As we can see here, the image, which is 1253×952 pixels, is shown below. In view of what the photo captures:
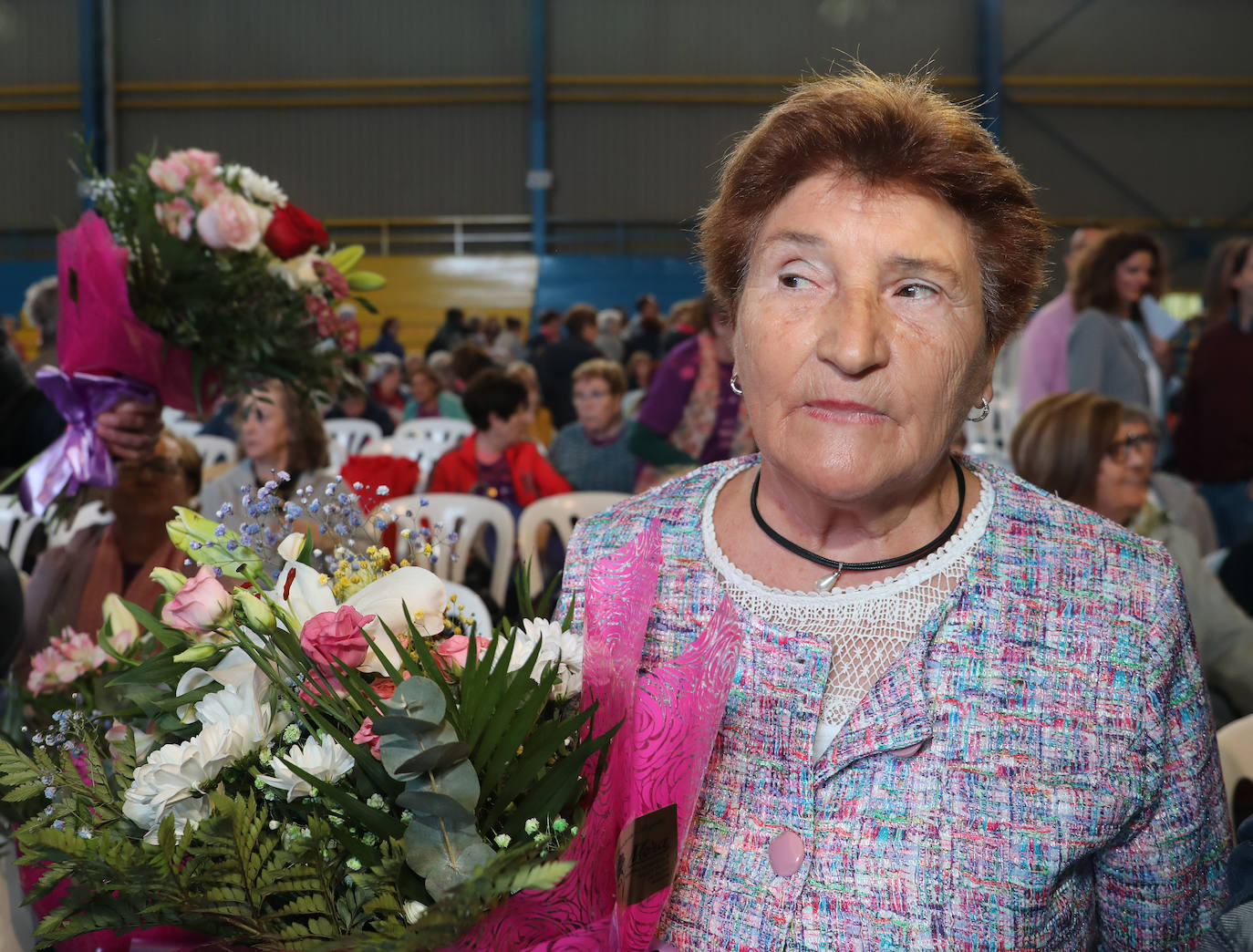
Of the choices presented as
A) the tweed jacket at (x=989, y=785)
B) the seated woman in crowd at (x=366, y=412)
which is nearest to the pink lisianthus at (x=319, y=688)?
the tweed jacket at (x=989, y=785)

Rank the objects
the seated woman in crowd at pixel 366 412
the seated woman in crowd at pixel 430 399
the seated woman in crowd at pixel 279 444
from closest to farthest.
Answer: the seated woman in crowd at pixel 279 444 → the seated woman in crowd at pixel 366 412 → the seated woman in crowd at pixel 430 399

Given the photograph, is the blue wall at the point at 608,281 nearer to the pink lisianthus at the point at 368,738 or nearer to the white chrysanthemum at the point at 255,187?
the white chrysanthemum at the point at 255,187

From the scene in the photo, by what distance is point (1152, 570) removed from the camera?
125 centimetres

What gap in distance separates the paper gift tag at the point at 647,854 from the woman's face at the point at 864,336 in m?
0.43

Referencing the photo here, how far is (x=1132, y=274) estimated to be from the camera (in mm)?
4320

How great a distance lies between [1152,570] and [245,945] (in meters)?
0.97

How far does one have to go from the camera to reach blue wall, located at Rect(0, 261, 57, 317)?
15.1 m

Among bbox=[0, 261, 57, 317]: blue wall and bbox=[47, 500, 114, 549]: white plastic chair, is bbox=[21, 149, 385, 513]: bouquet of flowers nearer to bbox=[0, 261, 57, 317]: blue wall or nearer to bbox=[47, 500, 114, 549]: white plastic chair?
bbox=[47, 500, 114, 549]: white plastic chair

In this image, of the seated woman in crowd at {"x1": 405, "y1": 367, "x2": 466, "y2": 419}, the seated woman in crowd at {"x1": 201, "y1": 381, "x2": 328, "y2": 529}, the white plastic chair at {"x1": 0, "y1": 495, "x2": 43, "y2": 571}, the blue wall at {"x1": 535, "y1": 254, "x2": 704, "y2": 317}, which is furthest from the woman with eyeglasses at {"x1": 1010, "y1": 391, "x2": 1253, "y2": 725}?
the blue wall at {"x1": 535, "y1": 254, "x2": 704, "y2": 317}

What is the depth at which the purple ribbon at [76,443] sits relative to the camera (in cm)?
218

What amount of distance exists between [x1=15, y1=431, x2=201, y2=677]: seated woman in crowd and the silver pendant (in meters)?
1.46

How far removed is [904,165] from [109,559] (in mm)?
1958

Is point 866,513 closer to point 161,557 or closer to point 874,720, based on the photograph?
point 874,720

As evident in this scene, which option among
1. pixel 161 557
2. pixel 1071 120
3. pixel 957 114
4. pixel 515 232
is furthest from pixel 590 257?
pixel 957 114
